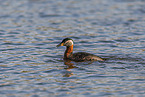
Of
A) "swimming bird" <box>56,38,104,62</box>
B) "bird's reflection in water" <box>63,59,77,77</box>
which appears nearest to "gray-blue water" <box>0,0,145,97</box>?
"bird's reflection in water" <box>63,59,77,77</box>

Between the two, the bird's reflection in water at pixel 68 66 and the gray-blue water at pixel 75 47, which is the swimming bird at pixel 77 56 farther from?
the gray-blue water at pixel 75 47

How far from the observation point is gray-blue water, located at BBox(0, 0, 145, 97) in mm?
12625

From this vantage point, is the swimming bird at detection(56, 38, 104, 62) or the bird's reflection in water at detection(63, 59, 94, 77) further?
the swimming bird at detection(56, 38, 104, 62)

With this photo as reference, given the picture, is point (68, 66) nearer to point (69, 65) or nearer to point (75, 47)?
point (69, 65)

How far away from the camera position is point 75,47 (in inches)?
762

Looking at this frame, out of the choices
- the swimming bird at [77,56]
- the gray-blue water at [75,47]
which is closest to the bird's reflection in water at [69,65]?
the gray-blue water at [75,47]

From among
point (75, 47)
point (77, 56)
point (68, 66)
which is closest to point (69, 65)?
point (68, 66)

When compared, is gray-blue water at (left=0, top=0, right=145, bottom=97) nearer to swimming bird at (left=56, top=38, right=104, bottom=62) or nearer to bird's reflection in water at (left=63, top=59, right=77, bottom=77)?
bird's reflection in water at (left=63, top=59, right=77, bottom=77)

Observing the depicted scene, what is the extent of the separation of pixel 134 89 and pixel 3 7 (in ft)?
58.5

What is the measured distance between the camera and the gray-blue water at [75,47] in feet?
41.4

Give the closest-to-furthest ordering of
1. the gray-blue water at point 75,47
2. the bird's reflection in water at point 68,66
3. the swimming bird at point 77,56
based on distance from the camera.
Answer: the gray-blue water at point 75,47, the bird's reflection in water at point 68,66, the swimming bird at point 77,56

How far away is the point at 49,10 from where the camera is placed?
27375 millimetres

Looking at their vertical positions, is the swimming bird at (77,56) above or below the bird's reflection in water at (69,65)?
above

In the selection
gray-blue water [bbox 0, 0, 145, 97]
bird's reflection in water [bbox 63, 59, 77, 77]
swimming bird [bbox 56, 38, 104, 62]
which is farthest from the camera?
swimming bird [bbox 56, 38, 104, 62]
